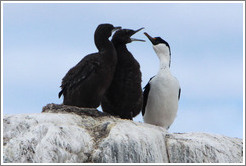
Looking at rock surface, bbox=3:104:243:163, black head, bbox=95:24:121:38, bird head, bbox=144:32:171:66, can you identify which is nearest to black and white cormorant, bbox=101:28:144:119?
black head, bbox=95:24:121:38

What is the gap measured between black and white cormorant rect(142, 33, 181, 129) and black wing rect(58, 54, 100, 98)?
8.03ft

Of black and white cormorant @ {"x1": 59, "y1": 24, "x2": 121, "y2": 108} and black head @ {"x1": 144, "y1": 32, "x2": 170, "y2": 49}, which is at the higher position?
black head @ {"x1": 144, "y1": 32, "x2": 170, "y2": 49}

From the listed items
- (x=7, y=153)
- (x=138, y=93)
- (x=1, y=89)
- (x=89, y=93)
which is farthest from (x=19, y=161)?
(x=138, y=93)

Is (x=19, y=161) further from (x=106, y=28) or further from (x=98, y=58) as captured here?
(x=106, y=28)

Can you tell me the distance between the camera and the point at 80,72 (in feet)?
33.5

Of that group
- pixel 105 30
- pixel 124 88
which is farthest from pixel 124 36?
pixel 124 88

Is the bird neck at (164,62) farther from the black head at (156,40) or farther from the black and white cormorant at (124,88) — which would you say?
the black and white cormorant at (124,88)

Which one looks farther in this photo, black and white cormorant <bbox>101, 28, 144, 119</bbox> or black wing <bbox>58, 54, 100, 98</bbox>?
black and white cormorant <bbox>101, 28, 144, 119</bbox>

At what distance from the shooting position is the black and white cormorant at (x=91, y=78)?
33.0ft

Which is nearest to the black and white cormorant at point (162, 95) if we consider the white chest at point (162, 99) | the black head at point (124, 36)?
the white chest at point (162, 99)

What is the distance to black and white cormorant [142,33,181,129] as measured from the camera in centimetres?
1216

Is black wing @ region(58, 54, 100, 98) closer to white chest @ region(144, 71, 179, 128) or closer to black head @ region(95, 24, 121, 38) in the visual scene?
black head @ region(95, 24, 121, 38)

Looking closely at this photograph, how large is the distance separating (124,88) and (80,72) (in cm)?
103

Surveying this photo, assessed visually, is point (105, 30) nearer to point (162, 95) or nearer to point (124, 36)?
point (124, 36)
